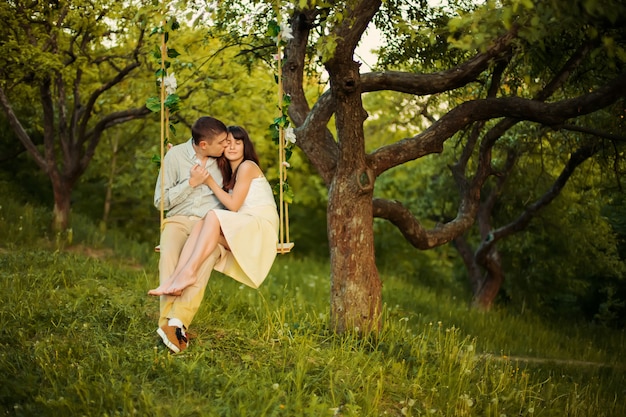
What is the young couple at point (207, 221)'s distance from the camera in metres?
5.84

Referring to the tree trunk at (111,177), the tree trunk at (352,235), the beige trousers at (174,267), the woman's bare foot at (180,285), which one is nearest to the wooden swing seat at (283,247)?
the beige trousers at (174,267)

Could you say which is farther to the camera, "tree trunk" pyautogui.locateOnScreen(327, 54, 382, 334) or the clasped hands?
"tree trunk" pyautogui.locateOnScreen(327, 54, 382, 334)

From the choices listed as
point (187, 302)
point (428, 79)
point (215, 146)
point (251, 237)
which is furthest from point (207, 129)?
point (428, 79)

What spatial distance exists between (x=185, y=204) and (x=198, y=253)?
0.56m

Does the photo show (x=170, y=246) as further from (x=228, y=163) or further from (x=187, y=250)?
(x=228, y=163)

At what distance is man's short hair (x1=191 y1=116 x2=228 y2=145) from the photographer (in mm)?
5996

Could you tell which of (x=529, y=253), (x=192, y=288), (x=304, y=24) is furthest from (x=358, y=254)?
(x=529, y=253)

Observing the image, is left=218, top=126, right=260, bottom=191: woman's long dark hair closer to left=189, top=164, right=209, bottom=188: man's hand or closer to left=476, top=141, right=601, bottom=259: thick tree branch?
left=189, top=164, right=209, bottom=188: man's hand

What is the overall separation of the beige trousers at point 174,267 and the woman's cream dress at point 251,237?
18 cm

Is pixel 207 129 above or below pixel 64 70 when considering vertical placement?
below

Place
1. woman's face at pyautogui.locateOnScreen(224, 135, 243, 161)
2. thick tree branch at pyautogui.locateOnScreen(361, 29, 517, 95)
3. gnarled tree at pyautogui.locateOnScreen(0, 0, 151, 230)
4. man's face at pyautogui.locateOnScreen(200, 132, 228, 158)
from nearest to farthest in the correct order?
man's face at pyautogui.locateOnScreen(200, 132, 228, 158) → woman's face at pyautogui.locateOnScreen(224, 135, 243, 161) → thick tree branch at pyautogui.locateOnScreen(361, 29, 517, 95) → gnarled tree at pyautogui.locateOnScreen(0, 0, 151, 230)

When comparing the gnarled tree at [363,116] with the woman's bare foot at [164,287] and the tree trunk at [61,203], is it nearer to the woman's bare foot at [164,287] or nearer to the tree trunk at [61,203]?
the woman's bare foot at [164,287]

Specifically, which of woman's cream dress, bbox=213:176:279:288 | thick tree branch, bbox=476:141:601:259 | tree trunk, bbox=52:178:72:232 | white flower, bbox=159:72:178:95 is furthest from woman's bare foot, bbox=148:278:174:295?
tree trunk, bbox=52:178:72:232

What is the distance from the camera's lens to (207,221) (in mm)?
5848
